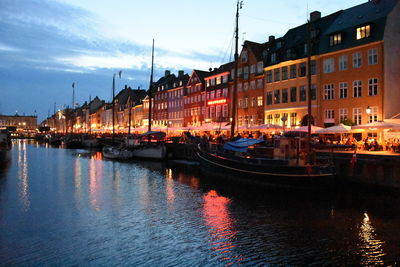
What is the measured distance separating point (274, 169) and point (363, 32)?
2116 cm

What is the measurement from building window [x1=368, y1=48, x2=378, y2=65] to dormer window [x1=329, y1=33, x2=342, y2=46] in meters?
4.43

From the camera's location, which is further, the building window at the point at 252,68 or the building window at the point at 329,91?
the building window at the point at 252,68

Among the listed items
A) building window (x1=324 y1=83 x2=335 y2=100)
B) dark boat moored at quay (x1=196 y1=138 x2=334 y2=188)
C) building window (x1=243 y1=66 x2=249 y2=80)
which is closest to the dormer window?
building window (x1=324 y1=83 x2=335 y2=100)

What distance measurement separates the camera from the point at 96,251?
1441 cm

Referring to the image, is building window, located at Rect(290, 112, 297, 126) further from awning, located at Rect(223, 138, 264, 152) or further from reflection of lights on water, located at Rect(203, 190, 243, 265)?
reflection of lights on water, located at Rect(203, 190, 243, 265)

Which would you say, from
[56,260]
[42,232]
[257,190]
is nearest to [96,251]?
[56,260]

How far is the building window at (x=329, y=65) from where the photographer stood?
139 ft

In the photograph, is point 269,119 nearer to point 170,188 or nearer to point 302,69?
point 302,69

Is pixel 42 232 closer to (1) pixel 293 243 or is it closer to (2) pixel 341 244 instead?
(1) pixel 293 243

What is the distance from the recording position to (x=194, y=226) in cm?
1803

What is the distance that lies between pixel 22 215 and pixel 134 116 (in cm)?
9378

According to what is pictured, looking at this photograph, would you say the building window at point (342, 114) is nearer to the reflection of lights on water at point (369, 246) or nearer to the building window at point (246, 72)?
the building window at point (246, 72)

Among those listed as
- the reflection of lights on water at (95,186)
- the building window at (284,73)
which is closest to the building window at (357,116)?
the building window at (284,73)

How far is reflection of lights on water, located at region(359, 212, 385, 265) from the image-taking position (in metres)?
13.6
